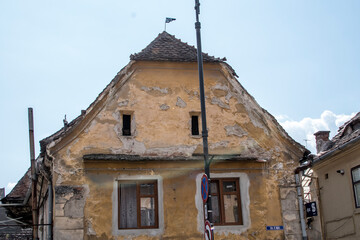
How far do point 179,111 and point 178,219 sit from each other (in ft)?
10.3

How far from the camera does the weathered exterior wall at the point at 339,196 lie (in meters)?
15.9

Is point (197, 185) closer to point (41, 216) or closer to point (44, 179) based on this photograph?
point (44, 179)

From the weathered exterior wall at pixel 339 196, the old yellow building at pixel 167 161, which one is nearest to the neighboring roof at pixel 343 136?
the weathered exterior wall at pixel 339 196

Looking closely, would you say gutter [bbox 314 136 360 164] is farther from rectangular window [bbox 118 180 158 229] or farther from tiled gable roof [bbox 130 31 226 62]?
rectangular window [bbox 118 180 158 229]

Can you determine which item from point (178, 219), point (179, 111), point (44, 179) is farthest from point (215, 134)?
point (44, 179)

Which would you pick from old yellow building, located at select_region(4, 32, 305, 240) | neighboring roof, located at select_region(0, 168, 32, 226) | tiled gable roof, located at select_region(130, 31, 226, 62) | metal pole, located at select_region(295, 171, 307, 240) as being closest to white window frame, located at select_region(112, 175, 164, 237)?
old yellow building, located at select_region(4, 32, 305, 240)

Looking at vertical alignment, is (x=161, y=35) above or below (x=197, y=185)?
above

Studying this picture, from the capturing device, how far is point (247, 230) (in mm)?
12453

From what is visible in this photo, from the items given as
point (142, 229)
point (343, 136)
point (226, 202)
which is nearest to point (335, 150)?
point (343, 136)

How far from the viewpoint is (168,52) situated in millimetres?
14031

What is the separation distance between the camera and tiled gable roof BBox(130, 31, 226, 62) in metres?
13.6

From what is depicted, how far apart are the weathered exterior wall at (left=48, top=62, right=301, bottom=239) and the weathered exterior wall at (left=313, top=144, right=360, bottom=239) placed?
12.3ft

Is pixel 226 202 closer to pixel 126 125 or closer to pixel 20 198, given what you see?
pixel 126 125

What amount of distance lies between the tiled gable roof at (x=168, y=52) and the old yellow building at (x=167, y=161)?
4 centimetres
